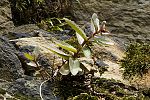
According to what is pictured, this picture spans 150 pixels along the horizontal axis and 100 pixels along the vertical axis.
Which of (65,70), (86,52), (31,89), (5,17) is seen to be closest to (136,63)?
(86,52)

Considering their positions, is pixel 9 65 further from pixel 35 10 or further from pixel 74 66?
pixel 35 10

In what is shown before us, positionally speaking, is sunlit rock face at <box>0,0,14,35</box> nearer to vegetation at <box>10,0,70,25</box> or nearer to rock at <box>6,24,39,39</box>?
rock at <box>6,24,39,39</box>

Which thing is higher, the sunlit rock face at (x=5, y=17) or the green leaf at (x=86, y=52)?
the green leaf at (x=86, y=52)

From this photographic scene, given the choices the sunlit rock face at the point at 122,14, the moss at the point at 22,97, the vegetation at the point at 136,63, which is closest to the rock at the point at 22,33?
the vegetation at the point at 136,63

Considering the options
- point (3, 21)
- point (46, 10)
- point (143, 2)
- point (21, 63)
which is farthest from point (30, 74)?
point (143, 2)

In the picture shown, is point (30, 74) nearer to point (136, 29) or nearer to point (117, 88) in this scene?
point (117, 88)

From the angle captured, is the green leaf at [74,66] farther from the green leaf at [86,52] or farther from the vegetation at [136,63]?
the vegetation at [136,63]
